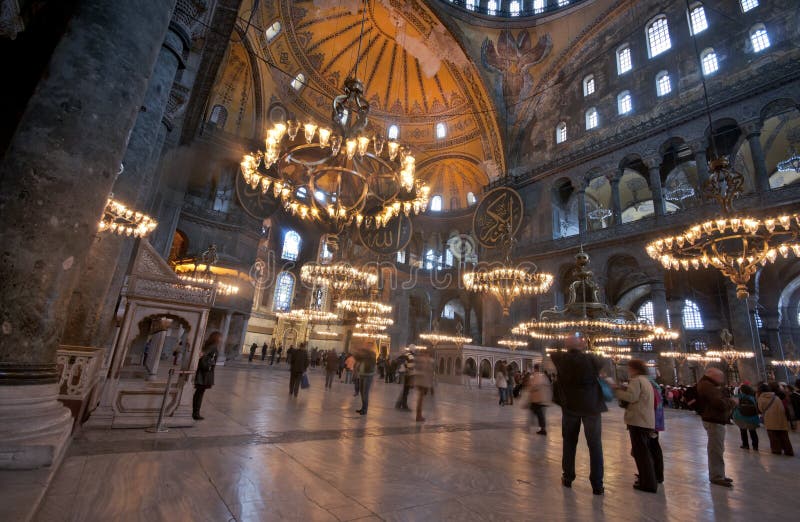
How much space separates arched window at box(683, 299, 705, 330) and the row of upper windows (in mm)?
12869

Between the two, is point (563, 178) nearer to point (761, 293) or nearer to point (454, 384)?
point (454, 384)

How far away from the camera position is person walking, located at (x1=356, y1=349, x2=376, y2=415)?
5.30 metres

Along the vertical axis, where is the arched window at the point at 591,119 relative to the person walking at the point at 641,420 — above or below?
above

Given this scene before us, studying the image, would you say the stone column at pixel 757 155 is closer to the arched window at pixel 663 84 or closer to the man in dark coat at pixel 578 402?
the arched window at pixel 663 84

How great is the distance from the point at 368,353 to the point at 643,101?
17121 millimetres

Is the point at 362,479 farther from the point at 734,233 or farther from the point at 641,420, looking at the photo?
the point at 734,233

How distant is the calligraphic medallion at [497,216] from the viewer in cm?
1456

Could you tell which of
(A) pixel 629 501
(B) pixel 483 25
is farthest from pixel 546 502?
(B) pixel 483 25

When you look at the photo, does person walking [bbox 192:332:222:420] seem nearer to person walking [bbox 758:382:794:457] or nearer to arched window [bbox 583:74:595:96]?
person walking [bbox 758:382:794:457]

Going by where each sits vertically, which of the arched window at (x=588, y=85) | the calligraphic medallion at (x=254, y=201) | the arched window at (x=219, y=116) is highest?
the arched window at (x=588, y=85)

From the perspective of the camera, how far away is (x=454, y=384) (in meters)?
15.2

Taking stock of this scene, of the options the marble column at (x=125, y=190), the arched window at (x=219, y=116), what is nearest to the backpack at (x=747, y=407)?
the marble column at (x=125, y=190)

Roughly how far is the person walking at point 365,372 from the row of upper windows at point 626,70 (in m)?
15.5

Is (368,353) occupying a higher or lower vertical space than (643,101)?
lower
